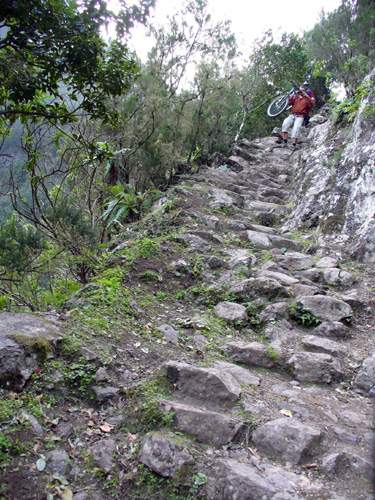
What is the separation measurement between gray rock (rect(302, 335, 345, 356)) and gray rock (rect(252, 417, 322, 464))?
1.18 meters

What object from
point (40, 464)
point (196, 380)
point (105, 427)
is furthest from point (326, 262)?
point (40, 464)

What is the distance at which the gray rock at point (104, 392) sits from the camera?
117 inches

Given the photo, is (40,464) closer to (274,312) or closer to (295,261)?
(274,312)

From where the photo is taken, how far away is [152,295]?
4.73 metres

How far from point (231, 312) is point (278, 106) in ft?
33.0

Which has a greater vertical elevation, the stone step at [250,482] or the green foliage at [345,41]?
the green foliage at [345,41]

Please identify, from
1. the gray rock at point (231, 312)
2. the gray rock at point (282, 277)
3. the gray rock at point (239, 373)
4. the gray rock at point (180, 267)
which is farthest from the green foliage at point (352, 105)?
the gray rock at point (239, 373)

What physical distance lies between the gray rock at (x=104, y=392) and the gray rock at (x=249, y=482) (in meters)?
0.90

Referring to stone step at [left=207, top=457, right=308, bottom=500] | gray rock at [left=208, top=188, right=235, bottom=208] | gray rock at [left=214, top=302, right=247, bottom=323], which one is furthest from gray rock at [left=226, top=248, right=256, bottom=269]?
stone step at [left=207, top=457, right=308, bottom=500]

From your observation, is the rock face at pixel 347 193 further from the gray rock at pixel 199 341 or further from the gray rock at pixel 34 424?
the gray rock at pixel 34 424

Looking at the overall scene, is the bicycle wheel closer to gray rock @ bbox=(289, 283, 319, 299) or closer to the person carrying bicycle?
the person carrying bicycle

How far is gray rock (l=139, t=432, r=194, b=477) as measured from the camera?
2410mm

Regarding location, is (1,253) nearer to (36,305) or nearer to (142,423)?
(36,305)

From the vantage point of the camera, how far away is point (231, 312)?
14.9ft
